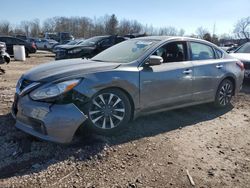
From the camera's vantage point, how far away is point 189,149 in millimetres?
4129

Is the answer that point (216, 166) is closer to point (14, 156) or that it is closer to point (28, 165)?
point (28, 165)

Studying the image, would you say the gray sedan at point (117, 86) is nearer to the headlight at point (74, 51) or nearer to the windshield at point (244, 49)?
the windshield at point (244, 49)

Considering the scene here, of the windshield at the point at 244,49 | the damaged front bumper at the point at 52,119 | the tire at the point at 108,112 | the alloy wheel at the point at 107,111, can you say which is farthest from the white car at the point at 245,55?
the damaged front bumper at the point at 52,119

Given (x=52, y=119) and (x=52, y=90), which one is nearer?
(x=52, y=119)

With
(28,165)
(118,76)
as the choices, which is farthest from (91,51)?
(28,165)

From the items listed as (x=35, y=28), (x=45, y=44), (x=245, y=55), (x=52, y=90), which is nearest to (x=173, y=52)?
(x=52, y=90)

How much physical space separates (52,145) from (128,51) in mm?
2116

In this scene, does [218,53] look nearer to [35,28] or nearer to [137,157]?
[137,157]

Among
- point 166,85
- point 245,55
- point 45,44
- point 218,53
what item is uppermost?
point 45,44

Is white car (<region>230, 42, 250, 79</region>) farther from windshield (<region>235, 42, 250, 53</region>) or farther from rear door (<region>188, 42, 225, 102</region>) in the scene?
rear door (<region>188, 42, 225, 102</region>)

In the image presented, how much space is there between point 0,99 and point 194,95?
13.4ft

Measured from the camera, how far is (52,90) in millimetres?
3744

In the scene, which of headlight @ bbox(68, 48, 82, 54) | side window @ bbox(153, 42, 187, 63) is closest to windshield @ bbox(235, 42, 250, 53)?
side window @ bbox(153, 42, 187, 63)

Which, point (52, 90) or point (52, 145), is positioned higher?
point (52, 90)
